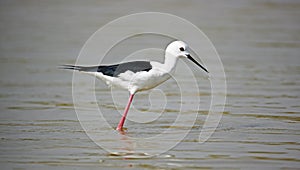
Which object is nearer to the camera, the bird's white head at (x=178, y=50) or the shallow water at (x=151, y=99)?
the shallow water at (x=151, y=99)

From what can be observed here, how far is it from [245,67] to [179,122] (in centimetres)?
406

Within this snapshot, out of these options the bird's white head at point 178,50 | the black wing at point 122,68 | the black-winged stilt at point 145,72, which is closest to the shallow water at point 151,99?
the black-winged stilt at point 145,72

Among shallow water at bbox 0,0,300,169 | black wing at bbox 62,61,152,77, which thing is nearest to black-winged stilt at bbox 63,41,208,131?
black wing at bbox 62,61,152,77

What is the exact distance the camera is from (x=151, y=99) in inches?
407

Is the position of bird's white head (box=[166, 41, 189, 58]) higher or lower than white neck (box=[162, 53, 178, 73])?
higher

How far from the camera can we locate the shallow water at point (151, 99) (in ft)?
23.7

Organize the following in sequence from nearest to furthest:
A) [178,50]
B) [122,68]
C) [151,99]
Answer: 1. [178,50]
2. [122,68]
3. [151,99]

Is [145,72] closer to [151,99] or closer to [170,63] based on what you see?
[170,63]

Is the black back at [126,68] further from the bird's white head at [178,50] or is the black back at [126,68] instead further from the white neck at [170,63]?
the bird's white head at [178,50]

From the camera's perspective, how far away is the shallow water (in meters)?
7.24

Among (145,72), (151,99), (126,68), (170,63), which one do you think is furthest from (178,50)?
(151,99)

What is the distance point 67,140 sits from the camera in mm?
7922

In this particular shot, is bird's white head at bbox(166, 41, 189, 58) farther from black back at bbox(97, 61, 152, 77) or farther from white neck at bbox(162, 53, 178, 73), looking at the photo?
black back at bbox(97, 61, 152, 77)

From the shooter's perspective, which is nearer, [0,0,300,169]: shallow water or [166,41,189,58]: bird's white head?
[0,0,300,169]: shallow water
